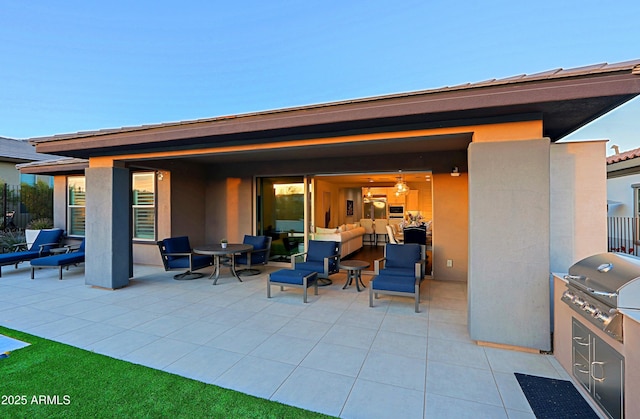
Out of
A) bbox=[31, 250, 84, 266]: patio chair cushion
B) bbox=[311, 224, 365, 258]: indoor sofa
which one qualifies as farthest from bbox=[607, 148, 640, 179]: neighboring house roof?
bbox=[31, 250, 84, 266]: patio chair cushion

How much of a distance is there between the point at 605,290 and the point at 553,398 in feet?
3.39

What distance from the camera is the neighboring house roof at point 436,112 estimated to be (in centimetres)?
264

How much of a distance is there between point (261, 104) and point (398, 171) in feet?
36.4

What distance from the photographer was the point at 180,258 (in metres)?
6.53

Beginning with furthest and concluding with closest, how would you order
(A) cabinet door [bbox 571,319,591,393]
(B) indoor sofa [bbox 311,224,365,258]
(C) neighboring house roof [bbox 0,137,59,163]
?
(C) neighboring house roof [bbox 0,137,59,163], (B) indoor sofa [bbox 311,224,365,258], (A) cabinet door [bbox 571,319,591,393]

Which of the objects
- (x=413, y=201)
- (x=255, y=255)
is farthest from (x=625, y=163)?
(x=255, y=255)

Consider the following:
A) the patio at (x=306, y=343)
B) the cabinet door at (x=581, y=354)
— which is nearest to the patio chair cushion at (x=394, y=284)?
the patio at (x=306, y=343)

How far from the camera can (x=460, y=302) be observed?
191 inches

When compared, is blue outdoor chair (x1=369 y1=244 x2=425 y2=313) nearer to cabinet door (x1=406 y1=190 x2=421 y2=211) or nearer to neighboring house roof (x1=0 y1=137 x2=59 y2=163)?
cabinet door (x1=406 y1=190 x2=421 y2=211)

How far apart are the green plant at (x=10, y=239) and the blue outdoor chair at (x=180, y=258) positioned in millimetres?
5663

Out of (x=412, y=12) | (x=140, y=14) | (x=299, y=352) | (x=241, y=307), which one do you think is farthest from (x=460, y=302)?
(x=140, y=14)

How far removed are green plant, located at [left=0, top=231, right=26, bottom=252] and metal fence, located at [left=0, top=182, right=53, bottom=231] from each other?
88 centimetres

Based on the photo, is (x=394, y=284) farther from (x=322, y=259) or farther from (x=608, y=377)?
(x=608, y=377)

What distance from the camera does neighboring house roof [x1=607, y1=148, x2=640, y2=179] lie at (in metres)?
6.35
